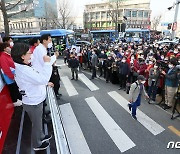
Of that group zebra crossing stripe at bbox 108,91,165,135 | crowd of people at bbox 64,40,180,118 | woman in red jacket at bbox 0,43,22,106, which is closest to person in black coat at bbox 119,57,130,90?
crowd of people at bbox 64,40,180,118

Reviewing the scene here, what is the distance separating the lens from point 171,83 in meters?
6.46

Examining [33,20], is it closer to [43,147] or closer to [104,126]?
[104,126]

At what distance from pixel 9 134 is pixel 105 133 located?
2821 millimetres

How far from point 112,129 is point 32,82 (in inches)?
143

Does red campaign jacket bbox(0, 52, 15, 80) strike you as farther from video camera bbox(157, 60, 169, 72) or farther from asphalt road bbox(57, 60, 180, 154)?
video camera bbox(157, 60, 169, 72)

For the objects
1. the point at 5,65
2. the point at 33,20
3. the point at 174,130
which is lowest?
the point at 174,130

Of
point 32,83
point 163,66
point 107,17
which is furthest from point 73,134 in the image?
point 107,17

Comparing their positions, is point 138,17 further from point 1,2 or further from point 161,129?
point 161,129

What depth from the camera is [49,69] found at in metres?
2.66

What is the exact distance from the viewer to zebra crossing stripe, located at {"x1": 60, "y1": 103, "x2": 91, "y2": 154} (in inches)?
174

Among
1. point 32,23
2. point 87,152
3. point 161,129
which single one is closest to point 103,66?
point 161,129

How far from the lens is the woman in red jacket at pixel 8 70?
3.99m

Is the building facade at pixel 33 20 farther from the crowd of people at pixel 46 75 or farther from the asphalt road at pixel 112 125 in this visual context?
the asphalt road at pixel 112 125

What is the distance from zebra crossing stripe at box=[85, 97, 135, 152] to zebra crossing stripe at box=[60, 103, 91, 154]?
0.85m
